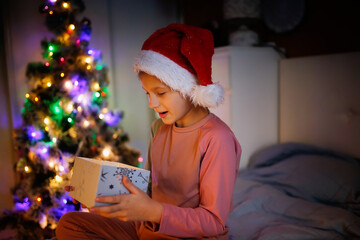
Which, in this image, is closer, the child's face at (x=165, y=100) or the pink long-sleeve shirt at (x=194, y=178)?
the pink long-sleeve shirt at (x=194, y=178)

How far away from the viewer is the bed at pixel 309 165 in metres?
1.41

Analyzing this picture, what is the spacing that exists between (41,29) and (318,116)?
2.14 meters

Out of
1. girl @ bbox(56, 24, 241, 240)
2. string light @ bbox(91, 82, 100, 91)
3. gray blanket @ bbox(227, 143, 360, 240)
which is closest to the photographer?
girl @ bbox(56, 24, 241, 240)

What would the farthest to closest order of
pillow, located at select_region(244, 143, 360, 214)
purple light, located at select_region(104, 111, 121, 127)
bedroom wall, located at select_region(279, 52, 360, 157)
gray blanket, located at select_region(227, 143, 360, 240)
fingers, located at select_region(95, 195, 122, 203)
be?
purple light, located at select_region(104, 111, 121, 127) < bedroom wall, located at select_region(279, 52, 360, 157) < pillow, located at select_region(244, 143, 360, 214) < gray blanket, located at select_region(227, 143, 360, 240) < fingers, located at select_region(95, 195, 122, 203)

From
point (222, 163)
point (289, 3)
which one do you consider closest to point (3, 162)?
point (222, 163)

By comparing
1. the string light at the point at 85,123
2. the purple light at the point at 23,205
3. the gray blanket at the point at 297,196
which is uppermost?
the string light at the point at 85,123

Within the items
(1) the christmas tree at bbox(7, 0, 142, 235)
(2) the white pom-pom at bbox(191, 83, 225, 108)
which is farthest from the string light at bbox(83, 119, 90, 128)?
(2) the white pom-pom at bbox(191, 83, 225, 108)

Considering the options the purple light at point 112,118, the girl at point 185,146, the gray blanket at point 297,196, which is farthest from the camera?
the purple light at point 112,118

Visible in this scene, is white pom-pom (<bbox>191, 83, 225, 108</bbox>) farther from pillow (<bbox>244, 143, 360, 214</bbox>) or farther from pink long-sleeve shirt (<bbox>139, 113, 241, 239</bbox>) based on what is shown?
pillow (<bbox>244, 143, 360, 214</bbox>)

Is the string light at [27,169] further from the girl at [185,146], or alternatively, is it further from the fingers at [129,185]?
the fingers at [129,185]

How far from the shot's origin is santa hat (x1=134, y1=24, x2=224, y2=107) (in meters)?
1.03

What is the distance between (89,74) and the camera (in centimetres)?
210

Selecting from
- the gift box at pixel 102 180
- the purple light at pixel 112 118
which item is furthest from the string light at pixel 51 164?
the gift box at pixel 102 180

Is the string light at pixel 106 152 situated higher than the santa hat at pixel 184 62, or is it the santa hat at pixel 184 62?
the santa hat at pixel 184 62
